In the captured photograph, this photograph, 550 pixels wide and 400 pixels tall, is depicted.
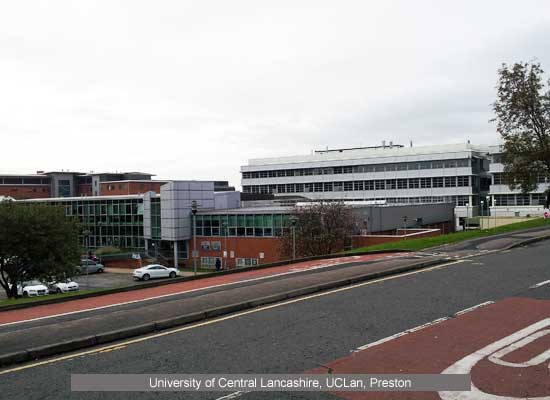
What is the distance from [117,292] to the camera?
17.1 m

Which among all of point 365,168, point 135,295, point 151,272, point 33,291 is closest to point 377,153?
point 365,168

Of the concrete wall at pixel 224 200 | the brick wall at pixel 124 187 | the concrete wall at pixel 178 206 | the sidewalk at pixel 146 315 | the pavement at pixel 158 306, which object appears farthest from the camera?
the brick wall at pixel 124 187

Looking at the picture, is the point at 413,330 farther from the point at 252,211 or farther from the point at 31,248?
the point at 252,211

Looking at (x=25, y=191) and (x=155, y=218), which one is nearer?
(x=155, y=218)

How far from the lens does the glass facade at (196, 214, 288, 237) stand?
48.7 m

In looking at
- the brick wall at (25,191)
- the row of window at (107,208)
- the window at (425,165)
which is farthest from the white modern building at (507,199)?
the brick wall at (25,191)

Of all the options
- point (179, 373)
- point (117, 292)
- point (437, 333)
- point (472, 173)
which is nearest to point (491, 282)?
point (437, 333)

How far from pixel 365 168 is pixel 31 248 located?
58.6 metres

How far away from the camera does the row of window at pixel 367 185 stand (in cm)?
7719

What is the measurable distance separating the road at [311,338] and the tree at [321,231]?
27221 mm

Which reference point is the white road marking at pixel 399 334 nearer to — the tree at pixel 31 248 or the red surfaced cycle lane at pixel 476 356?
the red surfaced cycle lane at pixel 476 356

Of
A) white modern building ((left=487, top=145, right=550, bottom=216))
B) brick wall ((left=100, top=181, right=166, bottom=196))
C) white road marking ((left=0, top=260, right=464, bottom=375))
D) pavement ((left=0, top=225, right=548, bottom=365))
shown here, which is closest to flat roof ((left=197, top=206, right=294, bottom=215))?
pavement ((left=0, top=225, right=548, bottom=365))

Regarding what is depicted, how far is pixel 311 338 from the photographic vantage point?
Result: 373 inches
